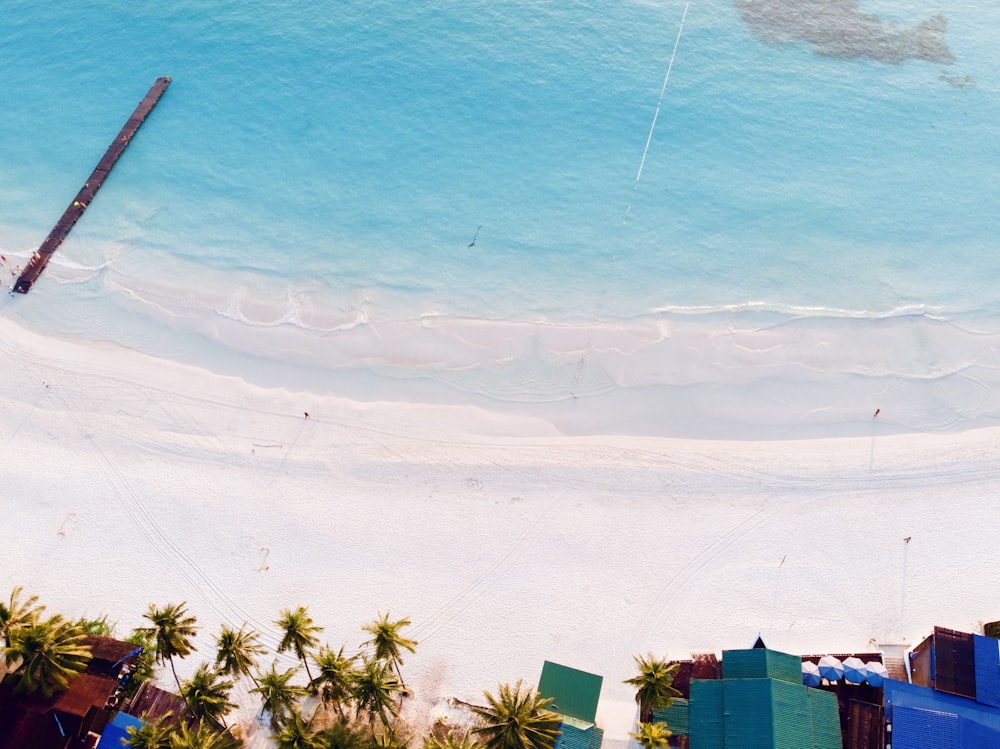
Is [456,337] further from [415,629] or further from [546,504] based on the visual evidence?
[415,629]

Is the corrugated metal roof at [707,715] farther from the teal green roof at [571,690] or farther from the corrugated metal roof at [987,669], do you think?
the corrugated metal roof at [987,669]

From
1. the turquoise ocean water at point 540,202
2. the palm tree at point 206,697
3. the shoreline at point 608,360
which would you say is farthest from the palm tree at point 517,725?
the turquoise ocean water at point 540,202

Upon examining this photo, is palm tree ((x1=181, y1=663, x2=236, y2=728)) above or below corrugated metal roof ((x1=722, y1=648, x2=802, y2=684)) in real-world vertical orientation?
below

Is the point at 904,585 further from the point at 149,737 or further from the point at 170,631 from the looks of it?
the point at 149,737

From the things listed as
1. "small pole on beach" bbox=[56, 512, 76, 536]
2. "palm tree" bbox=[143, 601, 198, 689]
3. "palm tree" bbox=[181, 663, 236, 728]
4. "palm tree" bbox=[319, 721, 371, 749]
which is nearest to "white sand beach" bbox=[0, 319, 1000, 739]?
"small pole on beach" bbox=[56, 512, 76, 536]

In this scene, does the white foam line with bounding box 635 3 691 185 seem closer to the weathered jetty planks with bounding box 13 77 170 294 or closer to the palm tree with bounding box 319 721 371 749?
the weathered jetty planks with bounding box 13 77 170 294

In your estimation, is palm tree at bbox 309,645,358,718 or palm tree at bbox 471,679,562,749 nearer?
palm tree at bbox 471,679,562,749
